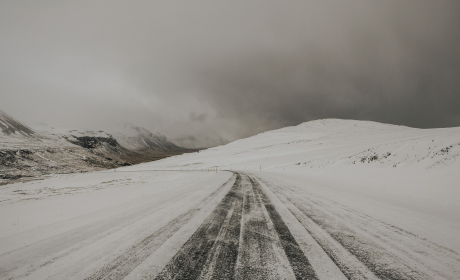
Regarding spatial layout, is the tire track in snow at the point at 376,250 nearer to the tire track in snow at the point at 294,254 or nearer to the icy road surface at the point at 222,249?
the icy road surface at the point at 222,249

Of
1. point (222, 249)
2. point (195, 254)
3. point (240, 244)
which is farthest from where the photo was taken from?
point (240, 244)

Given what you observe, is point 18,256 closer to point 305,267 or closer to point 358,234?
point 305,267

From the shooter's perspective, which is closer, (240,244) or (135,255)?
(135,255)

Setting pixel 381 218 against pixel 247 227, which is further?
pixel 381 218

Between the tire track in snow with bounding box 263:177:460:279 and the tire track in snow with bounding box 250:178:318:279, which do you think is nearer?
the tire track in snow with bounding box 250:178:318:279

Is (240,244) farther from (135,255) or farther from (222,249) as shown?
(135,255)

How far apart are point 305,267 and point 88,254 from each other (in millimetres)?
3230

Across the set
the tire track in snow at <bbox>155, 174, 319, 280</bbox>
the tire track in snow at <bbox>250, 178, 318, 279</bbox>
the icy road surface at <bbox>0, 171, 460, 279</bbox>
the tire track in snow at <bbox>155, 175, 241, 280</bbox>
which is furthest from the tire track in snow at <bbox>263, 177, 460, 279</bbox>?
the tire track in snow at <bbox>155, 175, 241, 280</bbox>

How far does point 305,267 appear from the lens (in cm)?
238

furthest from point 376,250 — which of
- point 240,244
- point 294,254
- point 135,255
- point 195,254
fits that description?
point 135,255

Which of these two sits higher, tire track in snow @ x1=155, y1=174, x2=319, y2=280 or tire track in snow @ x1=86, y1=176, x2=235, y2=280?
tire track in snow @ x1=155, y1=174, x2=319, y2=280

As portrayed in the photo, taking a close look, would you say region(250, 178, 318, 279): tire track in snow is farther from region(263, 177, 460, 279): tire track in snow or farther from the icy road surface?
region(263, 177, 460, 279): tire track in snow

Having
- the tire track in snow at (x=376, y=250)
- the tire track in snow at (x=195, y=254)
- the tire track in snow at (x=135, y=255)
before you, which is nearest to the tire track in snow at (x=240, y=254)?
the tire track in snow at (x=195, y=254)

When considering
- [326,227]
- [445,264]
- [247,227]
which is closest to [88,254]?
[247,227]
